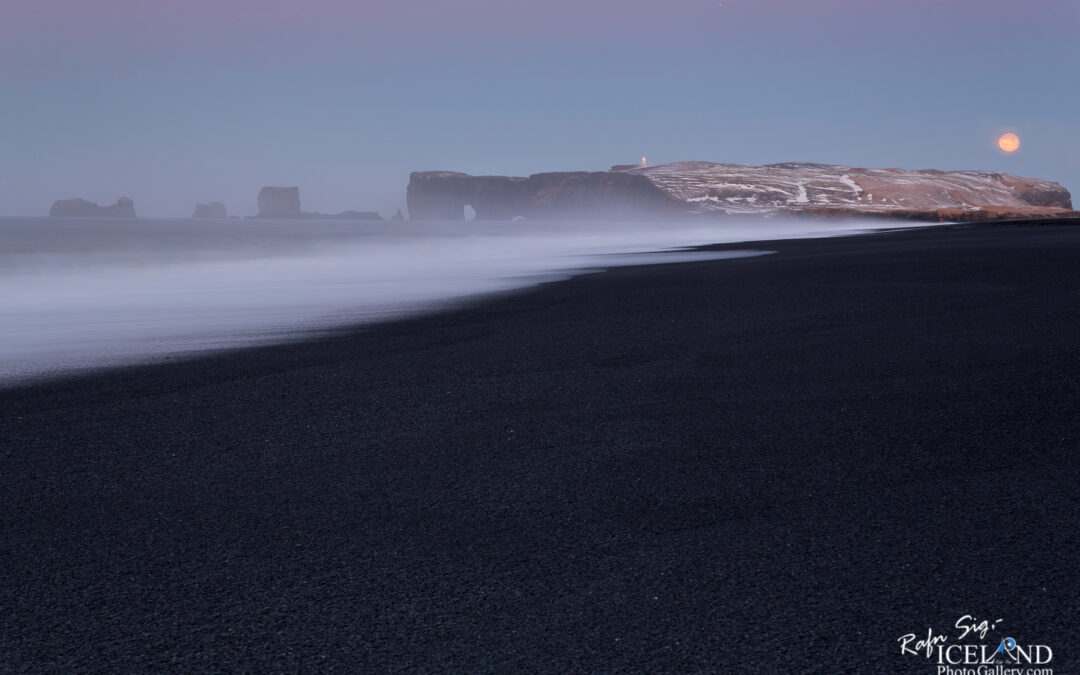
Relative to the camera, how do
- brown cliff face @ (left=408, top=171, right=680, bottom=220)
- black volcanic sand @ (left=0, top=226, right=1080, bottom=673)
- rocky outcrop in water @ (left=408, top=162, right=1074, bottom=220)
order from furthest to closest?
brown cliff face @ (left=408, top=171, right=680, bottom=220) < rocky outcrop in water @ (left=408, top=162, right=1074, bottom=220) < black volcanic sand @ (left=0, top=226, right=1080, bottom=673)

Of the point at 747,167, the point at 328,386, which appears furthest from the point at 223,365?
the point at 747,167

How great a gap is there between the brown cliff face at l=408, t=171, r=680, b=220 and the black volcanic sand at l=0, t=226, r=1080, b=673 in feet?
398

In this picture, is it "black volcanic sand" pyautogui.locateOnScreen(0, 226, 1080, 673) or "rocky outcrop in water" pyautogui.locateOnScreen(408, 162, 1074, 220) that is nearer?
"black volcanic sand" pyautogui.locateOnScreen(0, 226, 1080, 673)

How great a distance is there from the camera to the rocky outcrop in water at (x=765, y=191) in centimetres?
11206

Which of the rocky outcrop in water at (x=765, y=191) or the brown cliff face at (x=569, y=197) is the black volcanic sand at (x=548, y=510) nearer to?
the rocky outcrop in water at (x=765, y=191)

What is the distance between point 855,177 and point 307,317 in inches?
5492

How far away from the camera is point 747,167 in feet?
510

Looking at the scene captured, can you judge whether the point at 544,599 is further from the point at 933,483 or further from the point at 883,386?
the point at 883,386

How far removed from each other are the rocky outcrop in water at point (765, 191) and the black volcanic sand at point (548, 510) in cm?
7765

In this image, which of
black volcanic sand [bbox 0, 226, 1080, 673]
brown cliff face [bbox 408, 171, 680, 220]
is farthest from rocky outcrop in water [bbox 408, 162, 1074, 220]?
black volcanic sand [bbox 0, 226, 1080, 673]

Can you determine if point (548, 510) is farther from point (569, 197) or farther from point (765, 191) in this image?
point (569, 197)

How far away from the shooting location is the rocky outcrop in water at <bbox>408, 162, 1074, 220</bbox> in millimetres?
112062

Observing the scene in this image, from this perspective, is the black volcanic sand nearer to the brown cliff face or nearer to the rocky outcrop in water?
the rocky outcrop in water

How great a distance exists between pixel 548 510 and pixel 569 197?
16716 cm
